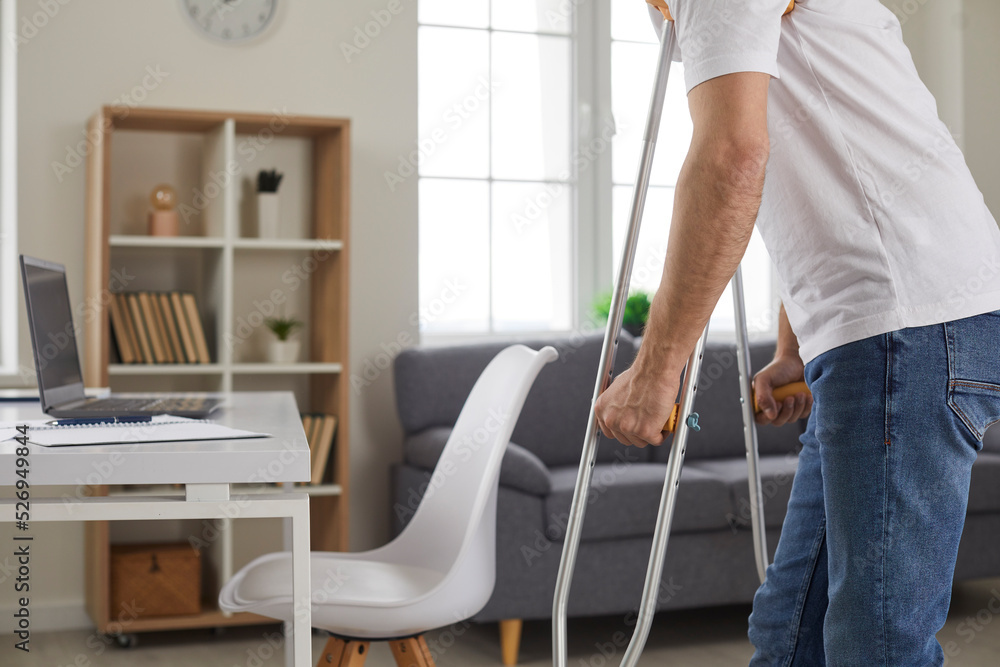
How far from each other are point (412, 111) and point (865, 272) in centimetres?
283

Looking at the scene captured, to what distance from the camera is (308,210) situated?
138 inches

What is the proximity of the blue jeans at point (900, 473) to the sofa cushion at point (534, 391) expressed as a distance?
226cm

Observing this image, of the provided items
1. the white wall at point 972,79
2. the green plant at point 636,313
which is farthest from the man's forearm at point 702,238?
the white wall at point 972,79

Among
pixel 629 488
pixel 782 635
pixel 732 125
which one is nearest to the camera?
pixel 732 125

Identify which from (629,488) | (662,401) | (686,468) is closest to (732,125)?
(662,401)

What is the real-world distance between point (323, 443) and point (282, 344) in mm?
394

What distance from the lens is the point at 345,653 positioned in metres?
1.59

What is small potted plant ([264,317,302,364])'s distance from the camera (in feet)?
10.7

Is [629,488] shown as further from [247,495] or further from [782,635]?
[247,495]

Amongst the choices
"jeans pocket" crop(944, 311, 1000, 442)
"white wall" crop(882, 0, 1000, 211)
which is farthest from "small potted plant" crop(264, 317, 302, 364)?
"white wall" crop(882, 0, 1000, 211)

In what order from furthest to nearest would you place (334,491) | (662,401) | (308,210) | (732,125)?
(308,210) < (334,491) < (662,401) < (732,125)

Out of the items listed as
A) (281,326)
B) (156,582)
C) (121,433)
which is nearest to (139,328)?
(281,326)

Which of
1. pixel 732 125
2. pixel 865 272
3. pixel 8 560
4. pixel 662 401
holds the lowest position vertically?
pixel 8 560

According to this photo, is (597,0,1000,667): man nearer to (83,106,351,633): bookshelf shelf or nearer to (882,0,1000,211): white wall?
(83,106,351,633): bookshelf shelf
